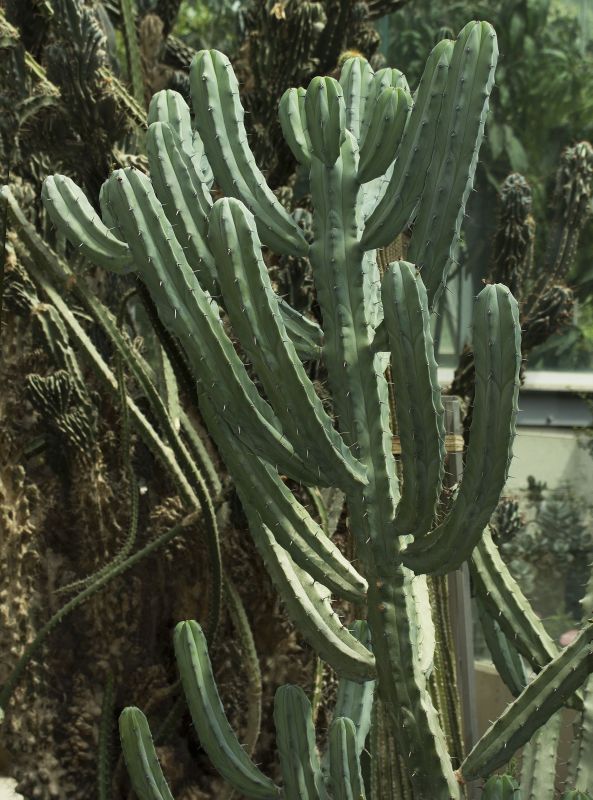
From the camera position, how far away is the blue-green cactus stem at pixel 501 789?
1157mm

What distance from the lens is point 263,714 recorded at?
7.22 feet

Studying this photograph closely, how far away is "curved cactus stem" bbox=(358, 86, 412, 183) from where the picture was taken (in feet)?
3.97

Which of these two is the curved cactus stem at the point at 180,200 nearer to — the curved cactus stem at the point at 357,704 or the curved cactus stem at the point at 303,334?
the curved cactus stem at the point at 303,334

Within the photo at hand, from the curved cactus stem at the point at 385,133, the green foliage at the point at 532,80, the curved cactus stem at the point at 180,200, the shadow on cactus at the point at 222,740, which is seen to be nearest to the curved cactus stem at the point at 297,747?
the shadow on cactus at the point at 222,740

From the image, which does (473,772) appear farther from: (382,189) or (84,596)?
(84,596)

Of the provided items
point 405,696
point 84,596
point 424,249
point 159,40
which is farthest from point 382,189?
point 159,40

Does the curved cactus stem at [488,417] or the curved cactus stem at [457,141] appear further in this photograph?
the curved cactus stem at [457,141]

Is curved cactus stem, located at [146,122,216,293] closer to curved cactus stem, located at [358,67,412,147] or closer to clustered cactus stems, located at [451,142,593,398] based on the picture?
curved cactus stem, located at [358,67,412,147]

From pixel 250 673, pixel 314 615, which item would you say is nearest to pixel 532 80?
pixel 250 673

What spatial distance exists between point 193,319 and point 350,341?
7.1 inches

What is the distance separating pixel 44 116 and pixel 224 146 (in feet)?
3.98

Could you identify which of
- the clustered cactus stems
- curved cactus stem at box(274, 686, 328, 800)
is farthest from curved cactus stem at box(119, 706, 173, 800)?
the clustered cactus stems

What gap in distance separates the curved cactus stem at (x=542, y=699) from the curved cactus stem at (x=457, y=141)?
0.46 meters

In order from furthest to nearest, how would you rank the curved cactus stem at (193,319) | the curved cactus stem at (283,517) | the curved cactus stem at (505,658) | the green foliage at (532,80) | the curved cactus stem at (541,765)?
1. the green foliage at (532,80)
2. the curved cactus stem at (505,658)
3. the curved cactus stem at (541,765)
4. the curved cactus stem at (283,517)
5. the curved cactus stem at (193,319)
